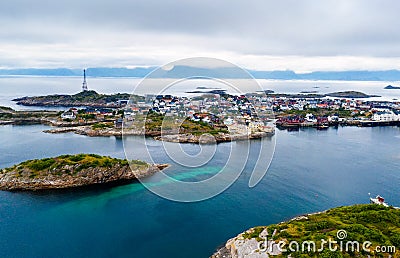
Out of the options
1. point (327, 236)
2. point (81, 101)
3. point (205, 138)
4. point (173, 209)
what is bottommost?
point (173, 209)

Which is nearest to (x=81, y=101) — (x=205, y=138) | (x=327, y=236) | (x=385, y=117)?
(x=205, y=138)

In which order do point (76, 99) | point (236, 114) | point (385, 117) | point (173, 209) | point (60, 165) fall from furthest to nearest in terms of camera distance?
point (76, 99) < point (385, 117) < point (236, 114) < point (60, 165) < point (173, 209)

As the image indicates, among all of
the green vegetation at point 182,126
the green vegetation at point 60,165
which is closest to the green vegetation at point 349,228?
the green vegetation at point 60,165

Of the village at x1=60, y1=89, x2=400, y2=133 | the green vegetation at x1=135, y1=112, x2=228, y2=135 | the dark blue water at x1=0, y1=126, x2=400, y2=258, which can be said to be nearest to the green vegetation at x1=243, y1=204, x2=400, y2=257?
the dark blue water at x1=0, y1=126, x2=400, y2=258

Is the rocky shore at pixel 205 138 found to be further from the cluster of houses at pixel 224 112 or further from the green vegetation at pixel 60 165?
the green vegetation at pixel 60 165

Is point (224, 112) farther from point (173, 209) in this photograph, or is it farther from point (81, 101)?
point (81, 101)

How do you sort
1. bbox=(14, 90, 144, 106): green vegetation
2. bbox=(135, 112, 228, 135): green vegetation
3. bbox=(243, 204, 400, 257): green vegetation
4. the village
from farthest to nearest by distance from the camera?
bbox=(14, 90, 144, 106): green vegetation
the village
bbox=(135, 112, 228, 135): green vegetation
bbox=(243, 204, 400, 257): green vegetation

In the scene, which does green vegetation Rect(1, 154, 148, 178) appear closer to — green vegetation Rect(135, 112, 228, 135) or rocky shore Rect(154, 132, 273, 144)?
rocky shore Rect(154, 132, 273, 144)
